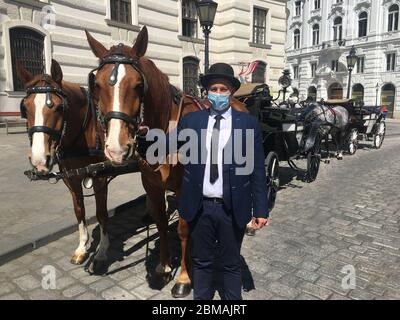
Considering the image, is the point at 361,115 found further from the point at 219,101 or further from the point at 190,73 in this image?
the point at 219,101

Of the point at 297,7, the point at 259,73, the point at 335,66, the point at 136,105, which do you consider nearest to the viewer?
the point at 136,105

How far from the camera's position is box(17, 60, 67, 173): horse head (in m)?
→ 3.02

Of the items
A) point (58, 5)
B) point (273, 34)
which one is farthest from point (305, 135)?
point (273, 34)

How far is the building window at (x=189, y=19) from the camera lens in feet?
63.1

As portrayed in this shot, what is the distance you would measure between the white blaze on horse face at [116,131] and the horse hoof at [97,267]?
2.09 metres

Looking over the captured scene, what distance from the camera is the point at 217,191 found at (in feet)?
9.27

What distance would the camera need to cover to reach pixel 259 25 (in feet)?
72.2

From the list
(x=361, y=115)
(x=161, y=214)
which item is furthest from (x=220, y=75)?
(x=361, y=115)

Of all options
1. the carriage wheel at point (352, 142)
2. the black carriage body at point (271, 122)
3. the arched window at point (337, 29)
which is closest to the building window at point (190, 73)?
the carriage wheel at point (352, 142)

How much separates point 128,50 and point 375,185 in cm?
726

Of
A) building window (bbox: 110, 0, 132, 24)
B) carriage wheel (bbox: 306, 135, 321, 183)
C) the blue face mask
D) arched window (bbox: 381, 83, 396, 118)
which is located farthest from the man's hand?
arched window (bbox: 381, 83, 396, 118)

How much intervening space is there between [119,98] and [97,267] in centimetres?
234

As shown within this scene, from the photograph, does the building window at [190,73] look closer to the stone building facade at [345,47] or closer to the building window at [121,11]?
the building window at [121,11]
